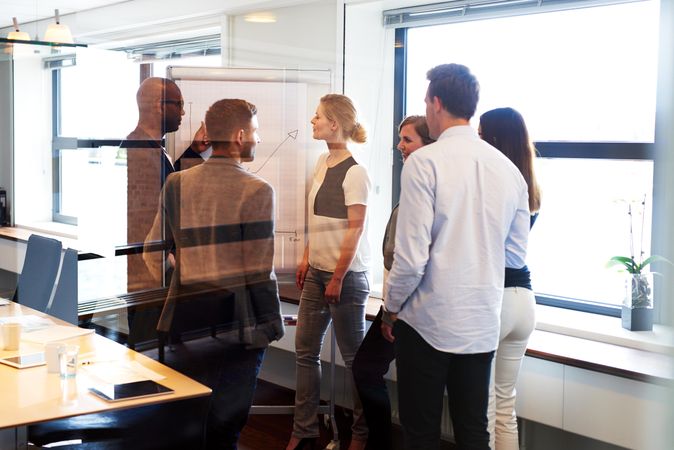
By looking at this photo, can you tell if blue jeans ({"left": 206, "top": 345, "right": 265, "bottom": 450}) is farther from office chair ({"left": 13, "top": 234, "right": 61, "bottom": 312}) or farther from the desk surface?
office chair ({"left": 13, "top": 234, "right": 61, "bottom": 312})

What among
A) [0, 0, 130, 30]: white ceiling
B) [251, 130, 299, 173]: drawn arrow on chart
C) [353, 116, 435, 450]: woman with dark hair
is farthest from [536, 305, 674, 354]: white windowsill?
[0, 0, 130, 30]: white ceiling

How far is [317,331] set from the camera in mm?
2371

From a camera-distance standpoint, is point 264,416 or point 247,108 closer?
point 247,108

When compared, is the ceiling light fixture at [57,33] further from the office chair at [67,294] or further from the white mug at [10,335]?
the white mug at [10,335]

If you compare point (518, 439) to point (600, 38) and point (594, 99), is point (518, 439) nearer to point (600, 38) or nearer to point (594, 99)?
point (594, 99)

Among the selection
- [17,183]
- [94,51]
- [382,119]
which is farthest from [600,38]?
[17,183]

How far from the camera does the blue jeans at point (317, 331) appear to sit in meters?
2.30

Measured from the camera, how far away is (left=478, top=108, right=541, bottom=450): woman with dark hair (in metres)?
2.15

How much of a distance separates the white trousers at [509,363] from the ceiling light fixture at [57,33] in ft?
4.66

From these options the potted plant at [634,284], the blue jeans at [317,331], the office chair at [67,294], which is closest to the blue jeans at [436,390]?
the blue jeans at [317,331]

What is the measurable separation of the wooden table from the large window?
1.10 meters

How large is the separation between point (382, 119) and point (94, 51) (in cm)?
88

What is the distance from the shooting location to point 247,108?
6.95ft

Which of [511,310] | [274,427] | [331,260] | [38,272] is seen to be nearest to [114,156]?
[38,272]
